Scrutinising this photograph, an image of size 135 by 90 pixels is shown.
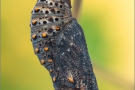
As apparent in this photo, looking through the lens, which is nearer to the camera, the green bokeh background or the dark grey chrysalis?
the dark grey chrysalis

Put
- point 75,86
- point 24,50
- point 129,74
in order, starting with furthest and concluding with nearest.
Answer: point 24,50, point 129,74, point 75,86

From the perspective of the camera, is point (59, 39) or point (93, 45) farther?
point (93, 45)

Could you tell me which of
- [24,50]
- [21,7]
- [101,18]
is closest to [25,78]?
[24,50]

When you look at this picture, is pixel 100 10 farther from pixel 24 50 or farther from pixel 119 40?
pixel 24 50

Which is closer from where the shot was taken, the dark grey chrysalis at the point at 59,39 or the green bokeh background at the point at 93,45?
the dark grey chrysalis at the point at 59,39
